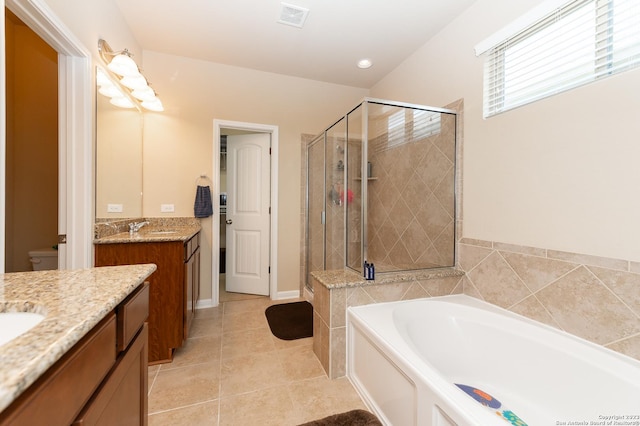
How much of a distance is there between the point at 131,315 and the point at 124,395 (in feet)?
0.77

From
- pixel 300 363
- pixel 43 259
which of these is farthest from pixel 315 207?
→ pixel 43 259

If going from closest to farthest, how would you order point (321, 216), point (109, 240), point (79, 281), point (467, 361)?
1. point (79, 281)
2. point (467, 361)
3. point (109, 240)
4. point (321, 216)

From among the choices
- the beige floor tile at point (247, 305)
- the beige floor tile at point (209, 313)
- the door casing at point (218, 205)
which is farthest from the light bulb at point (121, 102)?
the beige floor tile at point (247, 305)

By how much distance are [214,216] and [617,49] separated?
3.14 meters

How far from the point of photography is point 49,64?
233 cm

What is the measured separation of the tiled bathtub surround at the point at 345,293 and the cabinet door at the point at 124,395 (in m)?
1.05

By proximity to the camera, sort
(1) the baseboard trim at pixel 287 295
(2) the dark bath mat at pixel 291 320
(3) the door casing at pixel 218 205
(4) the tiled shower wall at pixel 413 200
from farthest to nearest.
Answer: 1. (1) the baseboard trim at pixel 287 295
2. (3) the door casing at pixel 218 205
3. (2) the dark bath mat at pixel 291 320
4. (4) the tiled shower wall at pixel 413 200

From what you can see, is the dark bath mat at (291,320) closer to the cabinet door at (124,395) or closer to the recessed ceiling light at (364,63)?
the cabinet door at (124,395)

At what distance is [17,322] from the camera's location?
0.66 m

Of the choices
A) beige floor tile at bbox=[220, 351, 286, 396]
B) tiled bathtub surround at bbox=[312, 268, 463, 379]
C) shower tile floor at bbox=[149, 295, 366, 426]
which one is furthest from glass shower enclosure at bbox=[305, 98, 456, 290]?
beige floor tile at bbox=[220, 351, 286, 396]

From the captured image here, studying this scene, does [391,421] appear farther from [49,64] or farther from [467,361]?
[49,64]

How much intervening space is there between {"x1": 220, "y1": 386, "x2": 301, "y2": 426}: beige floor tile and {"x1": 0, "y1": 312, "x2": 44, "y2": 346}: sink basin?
112 centimetres

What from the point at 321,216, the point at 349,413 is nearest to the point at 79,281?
the point at 349,413

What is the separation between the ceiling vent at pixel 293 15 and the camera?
2027 millimetres
